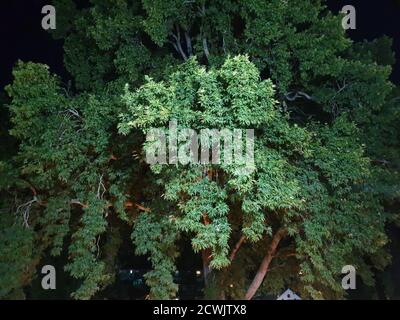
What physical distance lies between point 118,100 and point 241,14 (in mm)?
3475

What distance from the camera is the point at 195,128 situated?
8430 millimetres

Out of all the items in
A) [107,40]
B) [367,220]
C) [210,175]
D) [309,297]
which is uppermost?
[107,40]

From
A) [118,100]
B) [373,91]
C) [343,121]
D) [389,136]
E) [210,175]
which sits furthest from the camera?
[389,136]

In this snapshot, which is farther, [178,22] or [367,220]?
[178,22]

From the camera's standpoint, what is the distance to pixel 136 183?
11.3 metres

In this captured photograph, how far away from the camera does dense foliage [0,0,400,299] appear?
8578mm

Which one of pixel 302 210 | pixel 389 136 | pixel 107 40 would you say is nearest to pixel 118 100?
pixel 107 40

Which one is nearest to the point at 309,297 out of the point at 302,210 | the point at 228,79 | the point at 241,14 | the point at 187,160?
the point at 302,210

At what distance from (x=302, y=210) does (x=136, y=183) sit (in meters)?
3.85

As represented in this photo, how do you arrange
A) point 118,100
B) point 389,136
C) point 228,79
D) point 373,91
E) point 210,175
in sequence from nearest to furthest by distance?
point 228,79 < point 210,175 < point 118,100 < point 373,91 < point 389,136

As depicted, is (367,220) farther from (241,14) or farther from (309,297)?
(241,14)

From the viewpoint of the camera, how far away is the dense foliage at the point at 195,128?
28.1 feet

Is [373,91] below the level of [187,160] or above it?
above

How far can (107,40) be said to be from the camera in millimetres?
11109
